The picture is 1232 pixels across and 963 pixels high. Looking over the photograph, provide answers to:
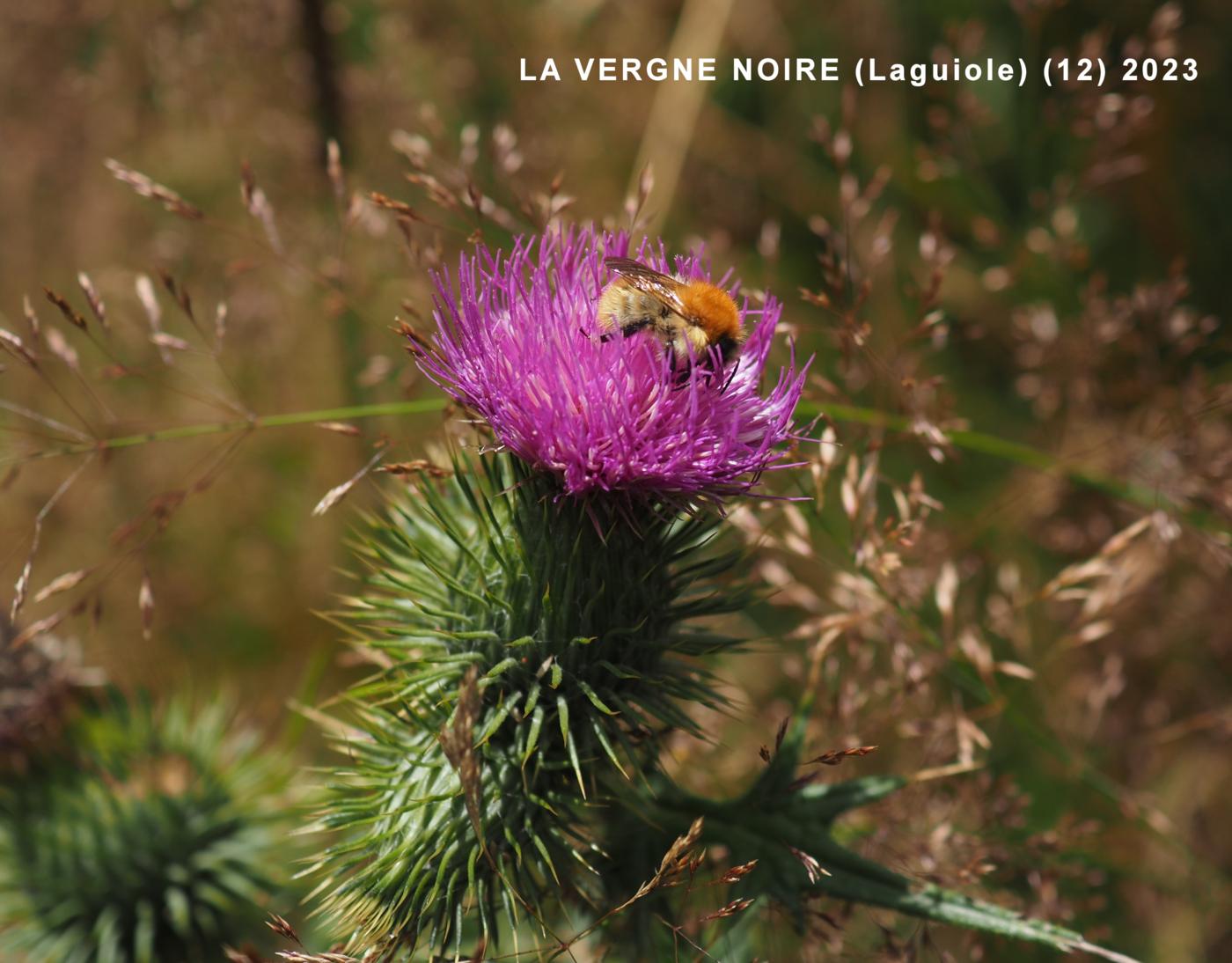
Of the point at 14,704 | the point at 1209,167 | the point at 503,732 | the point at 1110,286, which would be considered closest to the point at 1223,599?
the point at 1110,286

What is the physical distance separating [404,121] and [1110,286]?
11.6 feet

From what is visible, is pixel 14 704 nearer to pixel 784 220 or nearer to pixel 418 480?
pixel 418 480

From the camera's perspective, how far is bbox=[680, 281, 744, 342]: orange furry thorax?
7.91ft

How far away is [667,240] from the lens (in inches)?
207

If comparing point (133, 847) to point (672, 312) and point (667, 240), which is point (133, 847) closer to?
point (672, 312)

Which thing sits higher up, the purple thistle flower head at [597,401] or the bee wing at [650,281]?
the bee wing at [650,281]

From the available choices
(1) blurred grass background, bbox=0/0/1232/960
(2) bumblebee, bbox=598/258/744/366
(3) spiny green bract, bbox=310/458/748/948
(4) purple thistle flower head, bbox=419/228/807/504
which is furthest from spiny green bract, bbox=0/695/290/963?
(2) bumblebee, bbox=598/258/744/366

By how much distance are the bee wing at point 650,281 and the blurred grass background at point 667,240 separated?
4.83ft

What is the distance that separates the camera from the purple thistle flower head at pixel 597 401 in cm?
233

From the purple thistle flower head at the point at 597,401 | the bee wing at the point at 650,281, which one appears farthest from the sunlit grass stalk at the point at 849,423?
the bee wing at the point at 650,281

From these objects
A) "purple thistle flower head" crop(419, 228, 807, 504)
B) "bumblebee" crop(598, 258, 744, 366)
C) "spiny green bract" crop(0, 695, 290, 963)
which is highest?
"bumblebee" crop(598, 258, 744, 366)

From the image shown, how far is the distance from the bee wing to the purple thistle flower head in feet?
0.29

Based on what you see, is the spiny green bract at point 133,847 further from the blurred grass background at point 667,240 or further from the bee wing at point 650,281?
the bee wing at point 650,281

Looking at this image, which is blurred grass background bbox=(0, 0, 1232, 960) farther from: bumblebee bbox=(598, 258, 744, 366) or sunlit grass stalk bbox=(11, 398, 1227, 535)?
bumblebee bbox=(598, 258, 744, 366)
